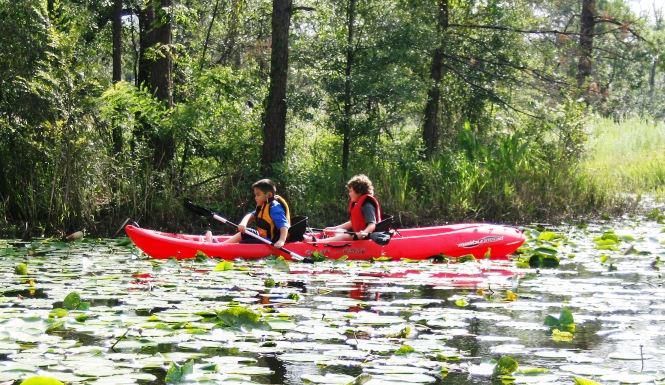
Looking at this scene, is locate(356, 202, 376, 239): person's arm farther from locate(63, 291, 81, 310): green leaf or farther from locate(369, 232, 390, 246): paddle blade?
→ locate(63, 291, 81, 310): green leaf

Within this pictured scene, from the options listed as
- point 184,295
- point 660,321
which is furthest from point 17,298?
point 660,321

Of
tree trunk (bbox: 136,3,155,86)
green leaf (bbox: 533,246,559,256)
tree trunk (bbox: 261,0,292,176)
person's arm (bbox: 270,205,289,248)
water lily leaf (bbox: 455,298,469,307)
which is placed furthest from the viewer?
tree trunk (bbox: 136,3,155,86)

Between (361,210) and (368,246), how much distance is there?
0.47 meters

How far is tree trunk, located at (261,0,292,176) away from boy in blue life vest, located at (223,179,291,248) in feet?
13.7

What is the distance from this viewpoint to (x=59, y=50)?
13.4m

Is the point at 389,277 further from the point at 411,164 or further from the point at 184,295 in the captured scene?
the point at 411,164

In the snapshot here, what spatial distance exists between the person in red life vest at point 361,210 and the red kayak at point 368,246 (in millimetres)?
173

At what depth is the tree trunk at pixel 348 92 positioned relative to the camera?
16234 millimetres

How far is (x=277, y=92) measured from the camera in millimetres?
16016

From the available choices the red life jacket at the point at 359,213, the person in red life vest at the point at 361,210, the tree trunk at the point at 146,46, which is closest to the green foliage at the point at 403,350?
the person in red life vest at the point at 361,210

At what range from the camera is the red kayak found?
11102 mm

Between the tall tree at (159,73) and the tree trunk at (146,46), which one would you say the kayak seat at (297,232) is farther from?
the tree trunk at (146,46)

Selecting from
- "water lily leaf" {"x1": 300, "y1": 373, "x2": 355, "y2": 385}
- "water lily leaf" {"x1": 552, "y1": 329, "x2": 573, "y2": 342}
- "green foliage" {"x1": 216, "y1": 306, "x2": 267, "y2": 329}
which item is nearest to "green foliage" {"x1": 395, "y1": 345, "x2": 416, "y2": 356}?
"water lily leaf" {"x1": 300, "y1": 373, "x2": 355, "y2": 385}

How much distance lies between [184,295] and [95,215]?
662 centimetres
